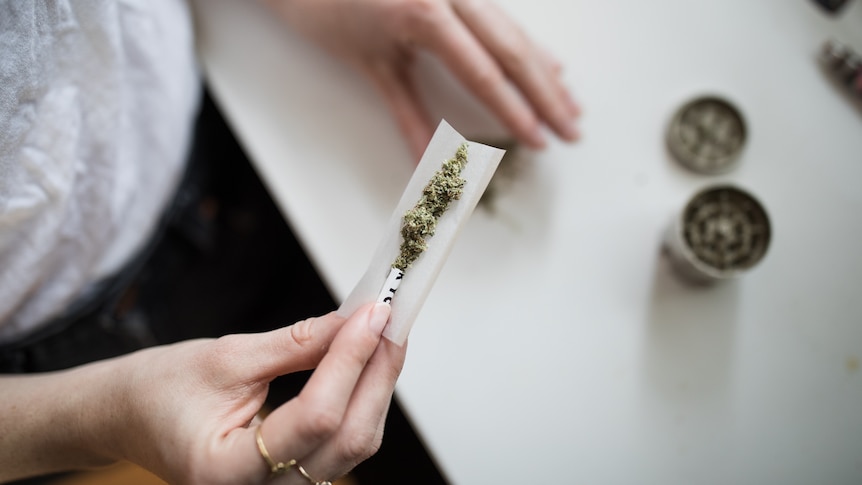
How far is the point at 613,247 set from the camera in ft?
2.35

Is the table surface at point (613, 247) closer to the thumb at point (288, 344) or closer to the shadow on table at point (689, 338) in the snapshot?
the shadow on table at point (689, 338)

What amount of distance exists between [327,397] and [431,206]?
7.4 inches

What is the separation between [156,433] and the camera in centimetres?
45

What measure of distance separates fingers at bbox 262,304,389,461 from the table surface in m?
0.24

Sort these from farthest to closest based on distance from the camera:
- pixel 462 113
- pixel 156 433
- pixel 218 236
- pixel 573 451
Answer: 1. pixel 218 236
2. pixel 462 113
3. pixel 573 451
4. pixel 156 433

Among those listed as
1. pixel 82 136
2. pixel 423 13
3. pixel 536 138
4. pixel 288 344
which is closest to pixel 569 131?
pixel 536 138

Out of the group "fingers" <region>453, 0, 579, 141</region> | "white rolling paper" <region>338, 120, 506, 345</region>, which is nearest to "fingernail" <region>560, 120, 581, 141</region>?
"fingers" <region>453, 0, 579, 141</region>

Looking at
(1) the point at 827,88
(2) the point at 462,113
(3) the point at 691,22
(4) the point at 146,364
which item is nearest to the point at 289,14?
(2) the point at 462,113

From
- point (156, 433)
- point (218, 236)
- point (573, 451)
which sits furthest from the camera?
point (218, 236)

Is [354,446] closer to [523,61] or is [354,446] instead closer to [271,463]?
[271,463]

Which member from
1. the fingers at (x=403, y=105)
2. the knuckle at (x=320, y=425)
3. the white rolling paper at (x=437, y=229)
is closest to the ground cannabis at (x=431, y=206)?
the white rolling paper at (x=437, y=229)

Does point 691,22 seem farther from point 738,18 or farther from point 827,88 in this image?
point 827,88

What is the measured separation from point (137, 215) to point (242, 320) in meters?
0.33

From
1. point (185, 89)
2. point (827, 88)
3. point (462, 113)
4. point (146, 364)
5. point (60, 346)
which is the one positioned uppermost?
point (827, 88)
